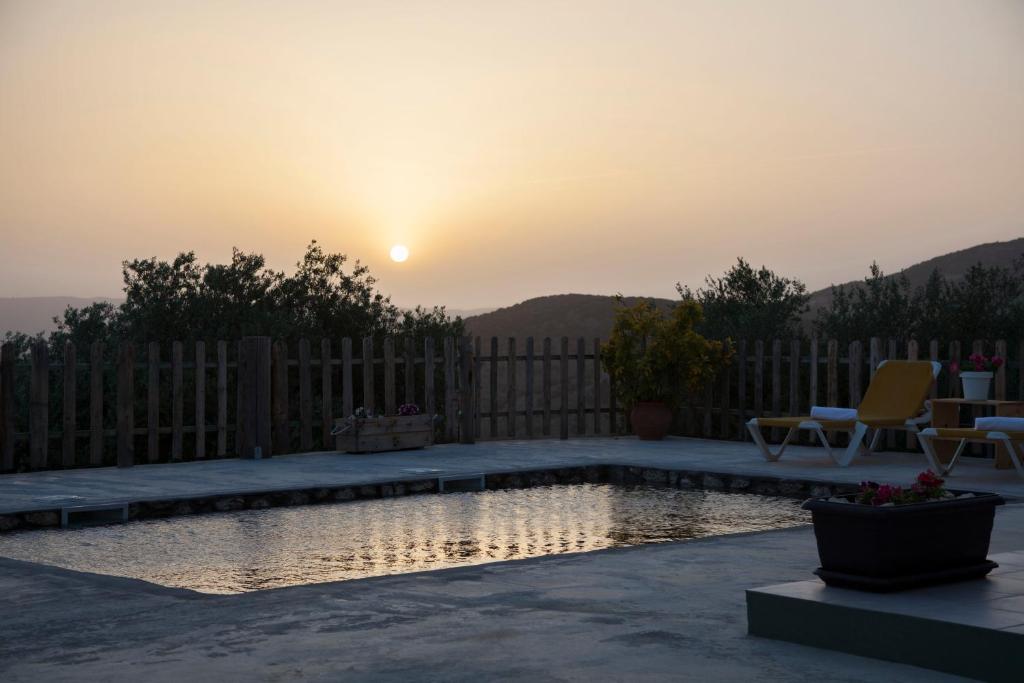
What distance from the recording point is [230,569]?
8664 millimetres

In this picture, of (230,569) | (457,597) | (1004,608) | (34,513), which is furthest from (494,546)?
(1004,608)

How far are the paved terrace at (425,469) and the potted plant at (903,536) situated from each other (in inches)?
218

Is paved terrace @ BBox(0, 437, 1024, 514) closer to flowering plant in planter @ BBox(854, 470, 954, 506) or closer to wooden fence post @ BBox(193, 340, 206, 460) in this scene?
wooden fence post @ BBox(193, 340, 206, 460)

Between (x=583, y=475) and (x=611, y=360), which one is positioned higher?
(x=611, y=360)

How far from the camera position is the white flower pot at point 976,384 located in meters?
13.9

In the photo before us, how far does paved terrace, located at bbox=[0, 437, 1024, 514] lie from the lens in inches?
469

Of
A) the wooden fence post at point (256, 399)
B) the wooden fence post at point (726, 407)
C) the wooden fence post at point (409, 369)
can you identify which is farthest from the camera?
the wooden fence post at point (726, 407)

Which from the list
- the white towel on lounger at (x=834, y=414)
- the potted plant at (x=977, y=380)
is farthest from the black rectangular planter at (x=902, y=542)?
the potted plant at (x=977, y=380)

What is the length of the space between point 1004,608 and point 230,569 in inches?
203

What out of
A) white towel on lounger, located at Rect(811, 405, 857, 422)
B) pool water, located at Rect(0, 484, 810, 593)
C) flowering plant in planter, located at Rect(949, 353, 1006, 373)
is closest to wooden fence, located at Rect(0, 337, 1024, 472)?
flowering plant in planter, located at Rect(949, 353, 1006, 373)

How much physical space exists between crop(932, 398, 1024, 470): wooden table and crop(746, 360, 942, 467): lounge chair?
145 millimetres

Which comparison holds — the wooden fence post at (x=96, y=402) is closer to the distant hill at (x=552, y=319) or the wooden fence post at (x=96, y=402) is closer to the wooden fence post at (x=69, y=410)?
the wooden fence post at (x=69, y=410)

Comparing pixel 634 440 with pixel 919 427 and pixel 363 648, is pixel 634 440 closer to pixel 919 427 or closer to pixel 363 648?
pixel 919 427

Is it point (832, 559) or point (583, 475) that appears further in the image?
point (583, 475)
